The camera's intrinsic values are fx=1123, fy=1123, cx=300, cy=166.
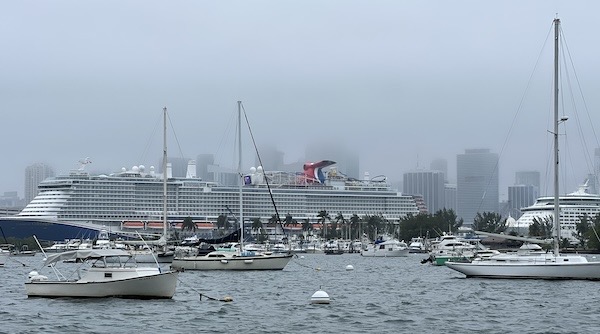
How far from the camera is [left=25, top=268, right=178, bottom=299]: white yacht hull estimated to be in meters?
43.0

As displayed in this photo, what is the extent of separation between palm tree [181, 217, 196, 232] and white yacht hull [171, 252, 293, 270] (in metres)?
103

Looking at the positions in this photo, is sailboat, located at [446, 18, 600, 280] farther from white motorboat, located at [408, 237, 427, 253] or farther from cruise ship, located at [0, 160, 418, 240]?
cruise ship, located at [0, 160, 418, 240]

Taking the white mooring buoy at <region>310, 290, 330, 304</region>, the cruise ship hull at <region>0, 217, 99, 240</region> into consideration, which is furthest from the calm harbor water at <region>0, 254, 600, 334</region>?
the cruise ship hull at <region>0, 217, 99, 240</region>

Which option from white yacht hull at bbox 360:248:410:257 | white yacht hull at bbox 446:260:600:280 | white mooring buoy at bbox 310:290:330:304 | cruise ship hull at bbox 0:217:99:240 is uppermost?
cruise ship hull at bbox 0:217:99:240

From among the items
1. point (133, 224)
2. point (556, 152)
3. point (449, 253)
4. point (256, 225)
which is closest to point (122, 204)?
point (133, 224)

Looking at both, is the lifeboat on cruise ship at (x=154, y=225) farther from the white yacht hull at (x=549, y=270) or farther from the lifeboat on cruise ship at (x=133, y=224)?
the white yacht hull at (x=549, y=270)

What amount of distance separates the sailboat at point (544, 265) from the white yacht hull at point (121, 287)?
21.4 m

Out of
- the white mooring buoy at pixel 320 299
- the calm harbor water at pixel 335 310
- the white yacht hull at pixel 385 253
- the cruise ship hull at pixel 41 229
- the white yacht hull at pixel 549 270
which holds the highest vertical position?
the cruise ship hull at pixel 41 229

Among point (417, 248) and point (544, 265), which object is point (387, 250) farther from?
point (544, 265)

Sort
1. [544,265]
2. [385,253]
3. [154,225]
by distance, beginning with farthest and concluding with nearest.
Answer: [154,225]
[385,253]
[544,265]

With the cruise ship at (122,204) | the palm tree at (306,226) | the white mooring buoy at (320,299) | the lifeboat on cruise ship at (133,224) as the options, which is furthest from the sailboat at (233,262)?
the palm tree at (306,226)

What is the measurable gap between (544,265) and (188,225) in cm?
12539

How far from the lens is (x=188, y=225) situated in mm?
178750

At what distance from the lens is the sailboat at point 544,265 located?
5706 centimetres
